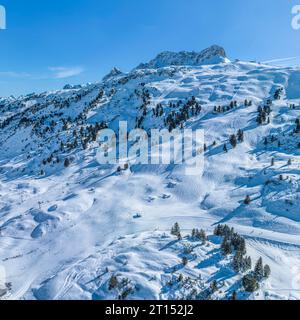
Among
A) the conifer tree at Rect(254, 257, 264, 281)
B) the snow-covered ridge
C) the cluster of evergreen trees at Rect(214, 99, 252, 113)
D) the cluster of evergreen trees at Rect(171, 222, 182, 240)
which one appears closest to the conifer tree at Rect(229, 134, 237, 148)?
the cluster of evergreen trees at Rect(214, 99, 252, 113)

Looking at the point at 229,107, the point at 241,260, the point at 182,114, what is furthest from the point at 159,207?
the point at 229,107

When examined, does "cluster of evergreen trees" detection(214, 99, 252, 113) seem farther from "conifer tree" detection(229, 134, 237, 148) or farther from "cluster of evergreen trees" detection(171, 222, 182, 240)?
"cluster of evergreen trees" detection(171, 222, 182, 240)

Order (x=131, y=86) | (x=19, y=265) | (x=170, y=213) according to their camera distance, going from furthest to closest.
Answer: (x=131, y=86) < (x=170, y=213) < (x=19, y=265)

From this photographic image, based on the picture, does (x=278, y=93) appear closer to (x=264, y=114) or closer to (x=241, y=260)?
(x=264, y=114)

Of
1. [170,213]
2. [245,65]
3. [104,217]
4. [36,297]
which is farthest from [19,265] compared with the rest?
[245,65]

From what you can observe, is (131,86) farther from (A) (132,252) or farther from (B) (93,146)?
(A) (132,252)

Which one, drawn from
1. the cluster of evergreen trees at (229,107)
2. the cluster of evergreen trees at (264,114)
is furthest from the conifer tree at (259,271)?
the cluster of evergreen trees at (229,107)

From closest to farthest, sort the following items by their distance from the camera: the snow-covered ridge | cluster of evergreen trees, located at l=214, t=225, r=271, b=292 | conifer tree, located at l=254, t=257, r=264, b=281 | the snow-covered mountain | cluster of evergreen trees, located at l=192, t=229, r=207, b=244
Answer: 1. cluster of evergreen trees, located at l=214, t=225, r=271, b=292
2. conifer tree, located at l=254, t=257, r=264, b=281
3. the snow-covered mountain
4. cluster of evergreen trees, located at l=192, t=229, r=207, b=244
5. the snow-covered ridge
